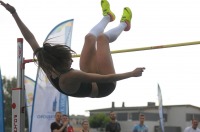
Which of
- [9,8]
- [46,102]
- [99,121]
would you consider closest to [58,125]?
[46,102]

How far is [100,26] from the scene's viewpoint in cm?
492

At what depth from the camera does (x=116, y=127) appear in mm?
8688

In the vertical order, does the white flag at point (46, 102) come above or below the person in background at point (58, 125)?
above

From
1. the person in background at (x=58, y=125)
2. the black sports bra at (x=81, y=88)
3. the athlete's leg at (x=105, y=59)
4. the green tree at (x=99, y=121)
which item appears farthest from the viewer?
the green tree at (x=99, y=121)

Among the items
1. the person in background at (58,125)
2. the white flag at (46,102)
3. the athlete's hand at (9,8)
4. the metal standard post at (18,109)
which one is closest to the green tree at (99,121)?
the white flag at (46,102)

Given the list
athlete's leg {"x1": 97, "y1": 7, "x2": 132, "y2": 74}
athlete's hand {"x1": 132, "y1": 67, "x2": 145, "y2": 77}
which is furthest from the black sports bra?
athlete's hand {"x1": 132, "y1": 67, "x2": 145, "y2": 77}

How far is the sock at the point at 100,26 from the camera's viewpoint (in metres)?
4.73

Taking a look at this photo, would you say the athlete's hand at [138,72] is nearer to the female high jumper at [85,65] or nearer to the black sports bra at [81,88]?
the female high jumper at [85,65]

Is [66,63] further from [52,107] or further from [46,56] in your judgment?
[52,107]

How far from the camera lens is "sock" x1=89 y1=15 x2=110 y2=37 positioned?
15.5 feet

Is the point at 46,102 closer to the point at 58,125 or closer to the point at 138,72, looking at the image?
the point at 58,125

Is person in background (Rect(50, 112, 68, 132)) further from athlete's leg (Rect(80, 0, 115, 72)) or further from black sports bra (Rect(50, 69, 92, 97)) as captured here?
black sports bra (Rect(50, 69, 92, 97))

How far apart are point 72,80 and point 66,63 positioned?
170 mm

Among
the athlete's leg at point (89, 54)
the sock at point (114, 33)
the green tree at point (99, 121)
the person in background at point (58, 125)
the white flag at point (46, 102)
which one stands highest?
the sock at point (114, 33)
